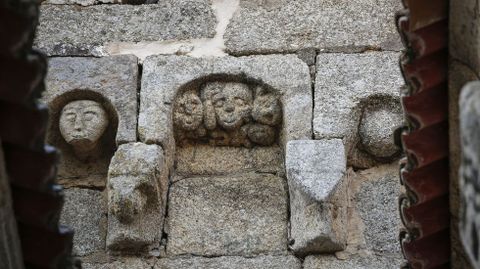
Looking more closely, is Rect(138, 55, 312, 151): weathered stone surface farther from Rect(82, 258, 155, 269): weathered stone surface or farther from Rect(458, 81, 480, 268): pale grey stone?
Rect(458, 81, 480, 268): pale grey stone

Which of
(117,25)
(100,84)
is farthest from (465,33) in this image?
(117,25)

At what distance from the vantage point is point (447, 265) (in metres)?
6.22

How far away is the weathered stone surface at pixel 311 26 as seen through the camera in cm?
787

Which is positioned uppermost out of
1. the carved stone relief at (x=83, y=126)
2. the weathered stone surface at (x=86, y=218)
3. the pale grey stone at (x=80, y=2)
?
the pale grey stone at (x=80, y=2)

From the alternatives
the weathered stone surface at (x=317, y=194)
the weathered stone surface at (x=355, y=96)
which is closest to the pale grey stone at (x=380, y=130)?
the weathered stone surface at (x=355, y=96)

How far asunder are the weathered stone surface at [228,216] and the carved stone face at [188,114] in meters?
0.24

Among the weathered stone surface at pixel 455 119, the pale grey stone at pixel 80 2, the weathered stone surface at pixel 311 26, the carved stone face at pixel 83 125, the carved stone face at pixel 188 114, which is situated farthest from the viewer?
the pale grey stone at pixel 80 2

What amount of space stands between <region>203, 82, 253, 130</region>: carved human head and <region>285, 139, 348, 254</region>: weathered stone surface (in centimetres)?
31

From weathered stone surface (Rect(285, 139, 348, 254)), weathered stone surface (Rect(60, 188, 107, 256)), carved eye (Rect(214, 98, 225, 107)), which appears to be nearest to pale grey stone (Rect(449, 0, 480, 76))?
weathered stone surface (Rect(285, 139, 348, 254))

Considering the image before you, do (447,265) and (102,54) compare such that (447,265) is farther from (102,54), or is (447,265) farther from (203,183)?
(102,54)

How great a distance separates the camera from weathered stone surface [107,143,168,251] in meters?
7.22

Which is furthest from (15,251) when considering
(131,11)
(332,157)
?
(131,11)

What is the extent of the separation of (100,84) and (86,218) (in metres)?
0.60

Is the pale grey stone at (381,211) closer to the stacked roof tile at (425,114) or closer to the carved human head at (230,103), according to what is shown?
the carved human head at (230,103)
